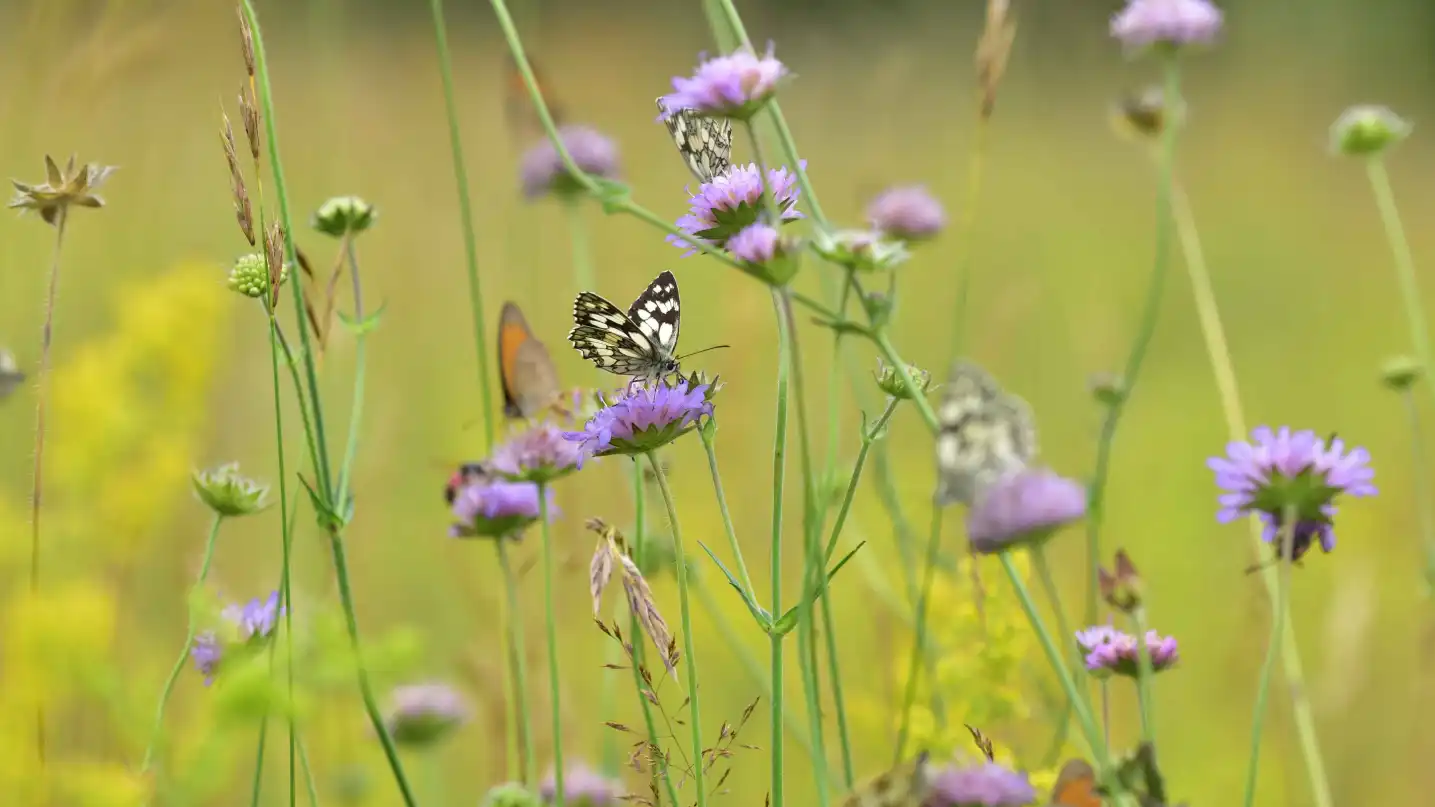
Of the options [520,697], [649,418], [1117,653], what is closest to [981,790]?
[1117,653]

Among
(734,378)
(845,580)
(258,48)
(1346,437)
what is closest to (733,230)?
(258,48)

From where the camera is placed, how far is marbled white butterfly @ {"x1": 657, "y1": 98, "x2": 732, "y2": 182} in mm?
1100

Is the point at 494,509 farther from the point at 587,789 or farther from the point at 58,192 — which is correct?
the point at 58,192

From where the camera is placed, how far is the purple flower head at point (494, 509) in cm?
133

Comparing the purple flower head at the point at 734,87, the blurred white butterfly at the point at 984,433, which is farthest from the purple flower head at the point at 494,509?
the blurred white butterfly at the point at 984,433

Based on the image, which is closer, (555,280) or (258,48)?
(258,48)

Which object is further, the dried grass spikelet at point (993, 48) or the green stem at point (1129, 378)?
the green stem at point (1129, 378)

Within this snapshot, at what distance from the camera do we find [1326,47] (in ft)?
23.2

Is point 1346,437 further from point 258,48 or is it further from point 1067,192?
point 258,48

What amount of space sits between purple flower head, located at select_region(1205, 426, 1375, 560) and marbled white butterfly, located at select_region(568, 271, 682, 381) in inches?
20.9

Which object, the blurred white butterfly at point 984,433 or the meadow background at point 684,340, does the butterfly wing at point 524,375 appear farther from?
the blurred white butterfly at point 984,433

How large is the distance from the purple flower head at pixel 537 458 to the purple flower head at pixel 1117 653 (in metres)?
0.52

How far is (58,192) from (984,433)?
2.83 feet

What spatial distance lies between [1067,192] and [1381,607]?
3400 millimetres
